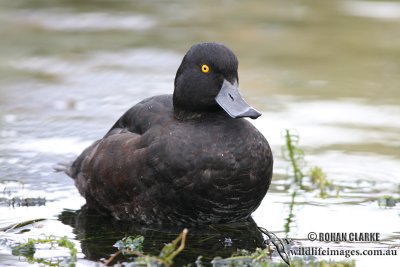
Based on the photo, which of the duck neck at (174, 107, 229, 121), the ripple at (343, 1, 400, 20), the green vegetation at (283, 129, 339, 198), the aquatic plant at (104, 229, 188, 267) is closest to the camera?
the aquatic plant at (104, 229, 188, 267)

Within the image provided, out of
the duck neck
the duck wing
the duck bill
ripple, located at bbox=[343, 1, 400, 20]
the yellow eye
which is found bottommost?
the duck wing

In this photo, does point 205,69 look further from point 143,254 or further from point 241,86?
point 241,86

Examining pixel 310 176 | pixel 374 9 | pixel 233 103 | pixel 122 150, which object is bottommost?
pixel 310 176

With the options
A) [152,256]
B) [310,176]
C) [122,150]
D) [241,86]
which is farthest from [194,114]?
[241,86]

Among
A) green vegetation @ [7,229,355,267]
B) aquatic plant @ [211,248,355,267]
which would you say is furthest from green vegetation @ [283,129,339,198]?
aquatic plant @ [211,248,355,267]

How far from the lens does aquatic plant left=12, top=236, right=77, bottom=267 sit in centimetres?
540

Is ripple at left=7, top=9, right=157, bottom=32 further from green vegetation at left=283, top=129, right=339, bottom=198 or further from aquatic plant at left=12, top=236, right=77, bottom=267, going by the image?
aquatic plant at left=12, top=236, right=77, bottom=267

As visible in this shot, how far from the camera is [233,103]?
5.96 m

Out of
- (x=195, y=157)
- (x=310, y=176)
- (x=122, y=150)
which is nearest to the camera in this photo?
(x=195, y=157)

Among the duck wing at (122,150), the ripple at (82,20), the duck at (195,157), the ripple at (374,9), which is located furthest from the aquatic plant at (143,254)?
the ripple at (374,9)

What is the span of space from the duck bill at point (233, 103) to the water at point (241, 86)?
0.84m

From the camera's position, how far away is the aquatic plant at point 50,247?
5402 mm

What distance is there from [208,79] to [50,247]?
152cm

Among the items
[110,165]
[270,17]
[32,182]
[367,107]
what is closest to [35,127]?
[32,182]
